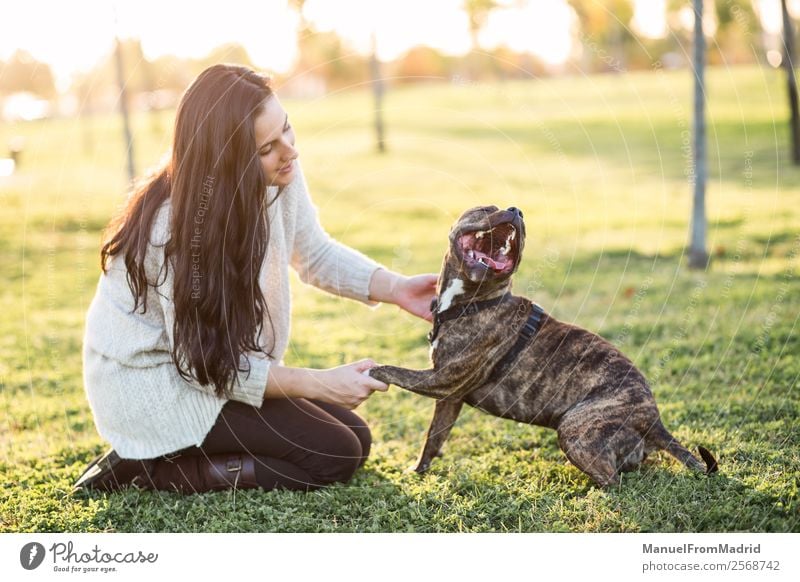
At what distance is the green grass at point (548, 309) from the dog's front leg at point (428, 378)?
23.0 inches

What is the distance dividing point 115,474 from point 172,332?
3.26 ft

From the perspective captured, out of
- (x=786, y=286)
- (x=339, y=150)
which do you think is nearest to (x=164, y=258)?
(x=786, y=286)

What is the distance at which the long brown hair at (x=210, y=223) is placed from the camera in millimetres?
4574

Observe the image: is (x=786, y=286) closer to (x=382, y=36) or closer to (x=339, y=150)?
(x=382, y=36)

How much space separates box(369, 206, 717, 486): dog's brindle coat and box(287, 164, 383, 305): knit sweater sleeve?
36.5 inches

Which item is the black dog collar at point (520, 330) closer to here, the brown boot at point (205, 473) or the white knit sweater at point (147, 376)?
the white knit sweater at point (147, 376)

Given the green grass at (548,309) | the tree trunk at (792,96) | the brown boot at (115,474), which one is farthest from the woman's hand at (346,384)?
the tree trunk at (792,96)

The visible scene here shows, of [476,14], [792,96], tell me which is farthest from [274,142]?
[792,96]

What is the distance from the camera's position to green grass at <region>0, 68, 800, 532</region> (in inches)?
182

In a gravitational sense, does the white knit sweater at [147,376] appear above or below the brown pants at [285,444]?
above

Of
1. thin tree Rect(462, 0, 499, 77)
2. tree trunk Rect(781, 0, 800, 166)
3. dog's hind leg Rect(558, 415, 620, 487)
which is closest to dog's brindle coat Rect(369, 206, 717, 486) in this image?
dog's hind leg Rect(558, 415, 620, 487)

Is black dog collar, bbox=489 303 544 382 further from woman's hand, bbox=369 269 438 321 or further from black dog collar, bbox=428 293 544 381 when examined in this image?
woman's hand, bbox=369 269 438 321

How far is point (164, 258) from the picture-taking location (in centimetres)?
468

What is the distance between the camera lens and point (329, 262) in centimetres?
572
